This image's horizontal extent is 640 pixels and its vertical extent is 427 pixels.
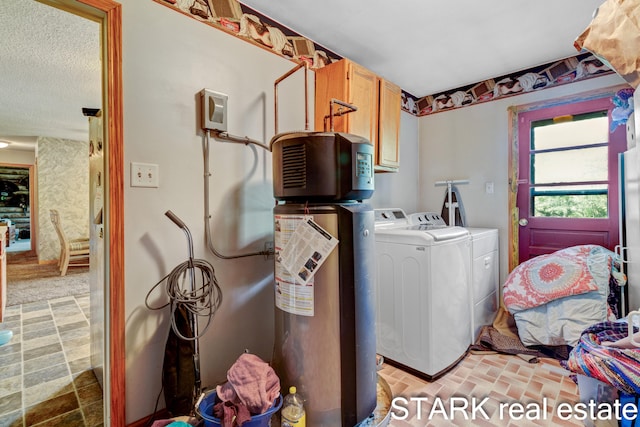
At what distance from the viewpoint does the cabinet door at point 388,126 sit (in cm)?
235

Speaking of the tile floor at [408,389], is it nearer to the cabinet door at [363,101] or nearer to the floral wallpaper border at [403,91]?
the cabinet door at [363,101]

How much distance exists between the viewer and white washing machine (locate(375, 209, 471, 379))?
1.92m

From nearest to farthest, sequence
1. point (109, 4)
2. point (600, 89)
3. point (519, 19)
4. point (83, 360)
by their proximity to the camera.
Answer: point (109, 4), point (519, 19), point (83, 360), point (600, 89)

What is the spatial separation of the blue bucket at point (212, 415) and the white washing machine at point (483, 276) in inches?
67.6

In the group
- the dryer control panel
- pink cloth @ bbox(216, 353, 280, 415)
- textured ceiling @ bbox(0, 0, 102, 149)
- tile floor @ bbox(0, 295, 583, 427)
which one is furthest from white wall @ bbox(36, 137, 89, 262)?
the dryer control panel

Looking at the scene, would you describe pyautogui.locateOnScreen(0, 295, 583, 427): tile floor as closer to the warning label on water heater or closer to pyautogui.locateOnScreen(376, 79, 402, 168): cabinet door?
the warning label on water heater

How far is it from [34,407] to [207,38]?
2267mm

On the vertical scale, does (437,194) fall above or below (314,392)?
above

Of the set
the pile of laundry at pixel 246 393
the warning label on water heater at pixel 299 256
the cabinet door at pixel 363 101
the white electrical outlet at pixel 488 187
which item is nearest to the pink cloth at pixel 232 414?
the pile of laundry at pixel 246 393

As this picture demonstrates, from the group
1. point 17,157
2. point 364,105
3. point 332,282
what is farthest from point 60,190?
point 332,282

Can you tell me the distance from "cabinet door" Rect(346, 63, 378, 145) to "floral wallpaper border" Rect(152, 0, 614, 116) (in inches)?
15.3

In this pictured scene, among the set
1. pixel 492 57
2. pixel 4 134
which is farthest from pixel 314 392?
pixel 4 134

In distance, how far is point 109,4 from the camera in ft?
4.45

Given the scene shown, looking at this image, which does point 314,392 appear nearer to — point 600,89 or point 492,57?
point 492,57
